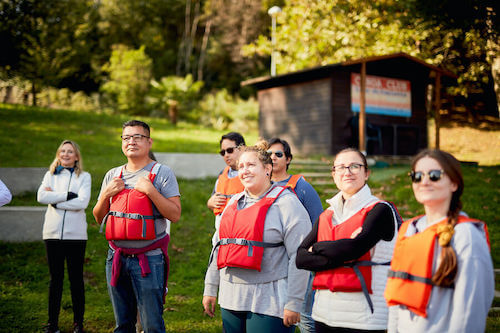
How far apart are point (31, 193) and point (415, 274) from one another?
A: 421 inches

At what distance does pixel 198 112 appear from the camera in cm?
3419

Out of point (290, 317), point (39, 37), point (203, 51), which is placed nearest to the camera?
point (290, 317)

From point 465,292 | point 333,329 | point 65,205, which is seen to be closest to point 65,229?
point 65,205

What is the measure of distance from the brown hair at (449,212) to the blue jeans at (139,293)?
2.24 m

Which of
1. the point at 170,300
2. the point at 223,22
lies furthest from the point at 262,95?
the point at 223,22

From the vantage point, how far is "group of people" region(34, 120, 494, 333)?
7.10 feet

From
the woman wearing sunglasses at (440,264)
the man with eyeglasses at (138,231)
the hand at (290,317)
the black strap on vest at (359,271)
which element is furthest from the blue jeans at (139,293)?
the woman wearing sunglasses at (440,264)

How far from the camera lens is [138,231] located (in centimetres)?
350

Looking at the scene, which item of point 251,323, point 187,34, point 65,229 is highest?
point 187,34

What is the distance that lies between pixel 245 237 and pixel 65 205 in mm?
3246

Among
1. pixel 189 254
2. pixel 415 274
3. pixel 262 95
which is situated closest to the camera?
pixel 415 274

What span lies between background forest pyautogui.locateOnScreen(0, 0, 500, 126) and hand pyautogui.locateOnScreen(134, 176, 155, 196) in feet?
40.3

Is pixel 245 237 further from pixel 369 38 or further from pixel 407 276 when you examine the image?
pixel 369 38

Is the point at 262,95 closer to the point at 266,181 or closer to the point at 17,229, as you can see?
the point at 17,229
